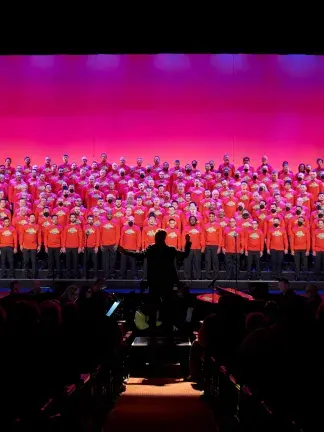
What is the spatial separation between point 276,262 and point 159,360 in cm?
603

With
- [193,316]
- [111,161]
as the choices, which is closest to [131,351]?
[193,316]

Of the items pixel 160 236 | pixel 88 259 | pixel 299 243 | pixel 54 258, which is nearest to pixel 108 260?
Result: pixel 88 259

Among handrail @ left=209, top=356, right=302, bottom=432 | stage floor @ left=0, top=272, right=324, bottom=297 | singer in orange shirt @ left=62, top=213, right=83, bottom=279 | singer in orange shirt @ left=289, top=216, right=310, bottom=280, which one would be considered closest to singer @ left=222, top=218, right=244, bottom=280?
stage floor @ left=0, top=272, right=324, bottom=297

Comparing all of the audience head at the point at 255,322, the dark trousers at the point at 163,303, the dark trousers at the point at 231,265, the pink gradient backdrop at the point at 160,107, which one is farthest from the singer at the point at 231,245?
the audience head at the point at 255,322

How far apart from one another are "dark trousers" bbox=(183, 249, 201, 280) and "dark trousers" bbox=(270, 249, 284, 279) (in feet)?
5.07

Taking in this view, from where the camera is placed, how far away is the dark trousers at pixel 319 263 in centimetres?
1248

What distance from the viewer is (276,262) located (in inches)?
489

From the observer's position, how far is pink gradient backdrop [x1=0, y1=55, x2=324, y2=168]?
51.7ft

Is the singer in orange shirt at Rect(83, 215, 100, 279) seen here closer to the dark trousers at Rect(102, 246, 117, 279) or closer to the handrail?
the dark trousers at Rect(102, 246, 117, 279)

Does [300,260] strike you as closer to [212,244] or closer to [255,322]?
[212,244]

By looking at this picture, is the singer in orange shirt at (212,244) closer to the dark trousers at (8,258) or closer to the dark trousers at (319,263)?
the dark trousers at (319,263)
